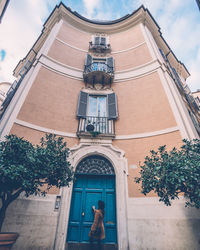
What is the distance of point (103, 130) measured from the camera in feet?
25.6

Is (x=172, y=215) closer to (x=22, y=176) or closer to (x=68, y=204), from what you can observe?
(x=68, y=204)

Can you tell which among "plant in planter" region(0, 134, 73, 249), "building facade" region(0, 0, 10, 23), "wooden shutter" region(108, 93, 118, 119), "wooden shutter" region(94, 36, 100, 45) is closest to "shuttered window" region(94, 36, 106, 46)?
"wooden shutter" region(94, 36, 100, 45)

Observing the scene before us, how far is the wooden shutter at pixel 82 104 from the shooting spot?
26.4ft

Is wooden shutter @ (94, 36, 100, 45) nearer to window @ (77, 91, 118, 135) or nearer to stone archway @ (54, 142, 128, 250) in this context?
window @ (77, 91, 118, 135)

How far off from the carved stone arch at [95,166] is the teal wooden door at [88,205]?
0.17m

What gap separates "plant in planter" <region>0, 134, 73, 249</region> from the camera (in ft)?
12.0

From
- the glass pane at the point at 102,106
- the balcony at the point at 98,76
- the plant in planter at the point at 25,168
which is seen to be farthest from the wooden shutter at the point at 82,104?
the plant in planter at the point at 25,168

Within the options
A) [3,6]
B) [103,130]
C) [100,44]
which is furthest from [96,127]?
[100,44]

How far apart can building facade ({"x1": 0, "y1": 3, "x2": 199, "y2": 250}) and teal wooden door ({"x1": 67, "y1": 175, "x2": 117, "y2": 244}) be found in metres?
0.03

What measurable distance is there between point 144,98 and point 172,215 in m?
5.33

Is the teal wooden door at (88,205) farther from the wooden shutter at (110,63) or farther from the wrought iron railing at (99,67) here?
the wooden shutter at (110,63)

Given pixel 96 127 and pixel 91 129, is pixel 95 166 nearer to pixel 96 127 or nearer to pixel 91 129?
pixel 91 129

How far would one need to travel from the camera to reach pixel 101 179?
6.76 meters

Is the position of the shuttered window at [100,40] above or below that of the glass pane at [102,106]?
above
